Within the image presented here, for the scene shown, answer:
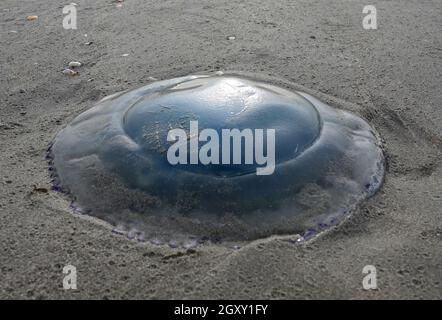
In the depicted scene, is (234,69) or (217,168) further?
(234,69)

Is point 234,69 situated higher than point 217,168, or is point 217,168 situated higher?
point 234,69

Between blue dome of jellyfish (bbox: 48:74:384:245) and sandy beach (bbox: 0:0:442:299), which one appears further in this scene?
blue dome of jellyfish (bbox: 48:74:384:245)

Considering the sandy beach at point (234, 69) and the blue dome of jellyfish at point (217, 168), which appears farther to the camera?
the blue dome of jellyfish at point (217, 168)

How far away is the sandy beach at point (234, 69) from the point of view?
2.58 metres

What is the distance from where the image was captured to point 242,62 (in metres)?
4.80

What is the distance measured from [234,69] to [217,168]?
193cm

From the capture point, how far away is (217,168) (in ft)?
9.65

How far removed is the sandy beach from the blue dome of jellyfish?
11cm

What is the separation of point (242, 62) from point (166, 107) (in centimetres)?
171

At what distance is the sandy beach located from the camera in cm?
258

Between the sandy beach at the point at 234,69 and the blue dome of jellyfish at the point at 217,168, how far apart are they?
11cm
